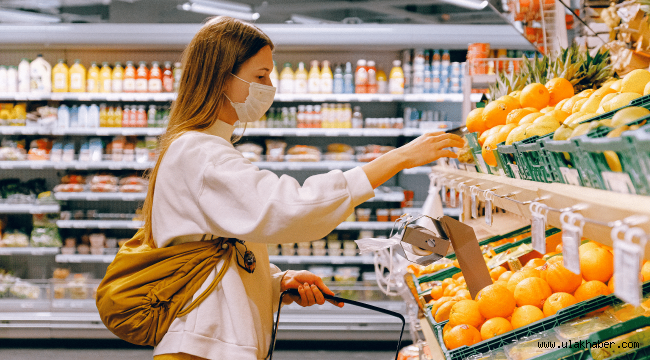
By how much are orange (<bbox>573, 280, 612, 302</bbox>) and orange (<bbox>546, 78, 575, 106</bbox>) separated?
2.15 feet

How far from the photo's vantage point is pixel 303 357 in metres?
3.75

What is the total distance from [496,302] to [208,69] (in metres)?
0.89

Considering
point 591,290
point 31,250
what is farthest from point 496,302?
point 31,250

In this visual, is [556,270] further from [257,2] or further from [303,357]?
[257,2]

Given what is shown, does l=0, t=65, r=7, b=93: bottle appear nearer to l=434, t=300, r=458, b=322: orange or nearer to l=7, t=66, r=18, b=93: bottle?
l=7, t=66, r=18, b=93: bottle

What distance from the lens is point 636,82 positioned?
114 centimetres

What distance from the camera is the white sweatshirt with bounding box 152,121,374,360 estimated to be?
0.98 metres

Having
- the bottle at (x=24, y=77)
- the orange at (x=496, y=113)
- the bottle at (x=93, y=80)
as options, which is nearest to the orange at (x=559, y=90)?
the orange at (x=496, y=113)

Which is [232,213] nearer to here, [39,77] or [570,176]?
[570,176]

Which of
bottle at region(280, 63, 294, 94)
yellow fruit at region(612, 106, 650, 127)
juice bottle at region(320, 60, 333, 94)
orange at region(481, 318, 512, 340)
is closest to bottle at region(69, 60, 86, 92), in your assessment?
bottle at region(280, 63, 294, 94)

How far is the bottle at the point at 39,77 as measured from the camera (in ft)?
13.9

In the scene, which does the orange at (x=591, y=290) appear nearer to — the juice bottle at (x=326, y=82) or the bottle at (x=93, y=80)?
the juice bottle at (x=326, y=82)

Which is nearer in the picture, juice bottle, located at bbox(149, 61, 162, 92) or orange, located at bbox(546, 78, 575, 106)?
orange, located at bbox(546, 78, 575, 106)

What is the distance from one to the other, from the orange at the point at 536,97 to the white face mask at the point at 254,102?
777 mm
